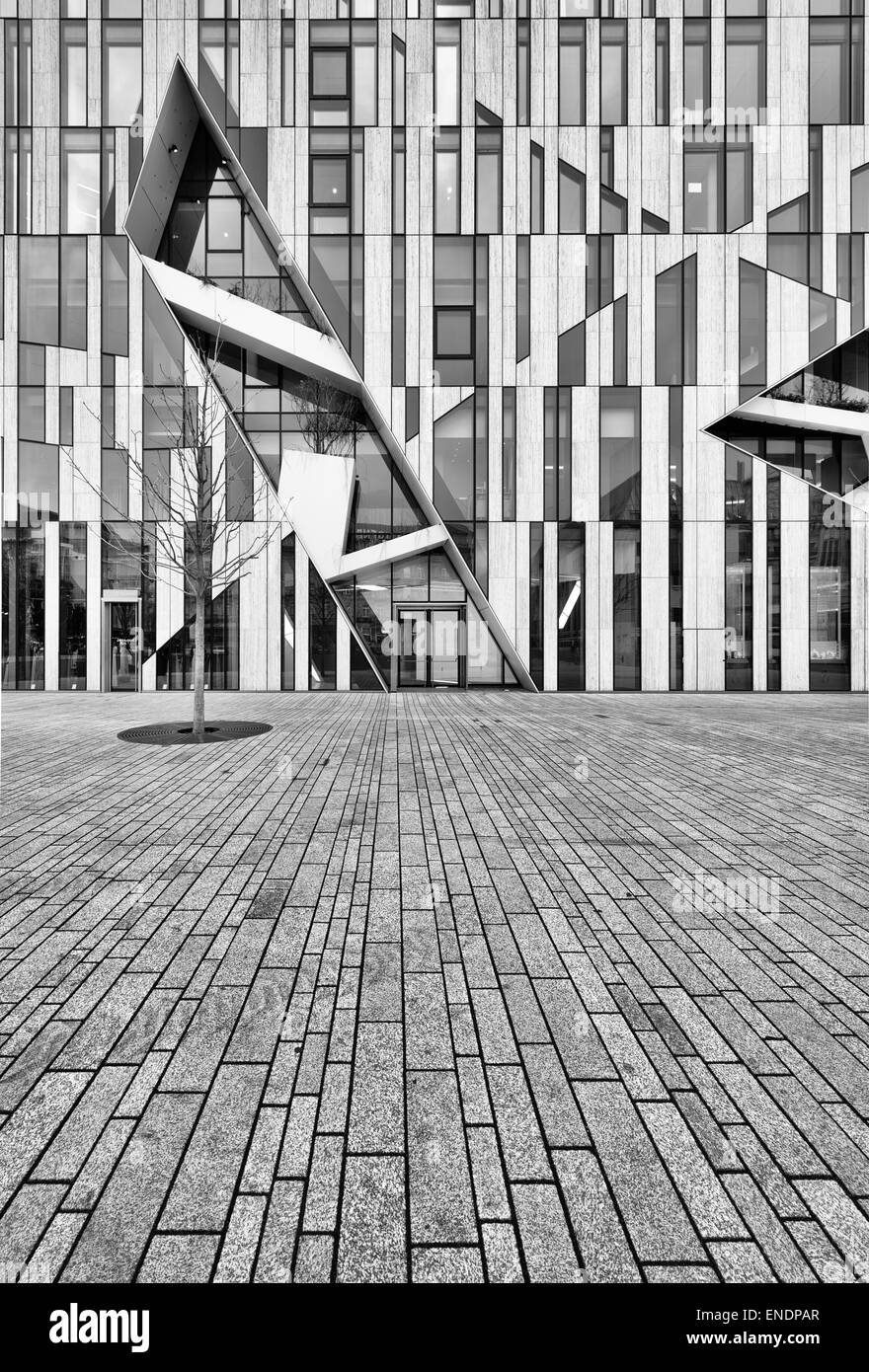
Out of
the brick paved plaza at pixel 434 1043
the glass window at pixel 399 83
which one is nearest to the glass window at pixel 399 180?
the glass window at pixel 399 83

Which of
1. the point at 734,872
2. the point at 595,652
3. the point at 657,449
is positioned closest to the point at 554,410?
the point at 657,449

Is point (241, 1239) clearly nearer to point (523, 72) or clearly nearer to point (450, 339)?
point (450, 339)

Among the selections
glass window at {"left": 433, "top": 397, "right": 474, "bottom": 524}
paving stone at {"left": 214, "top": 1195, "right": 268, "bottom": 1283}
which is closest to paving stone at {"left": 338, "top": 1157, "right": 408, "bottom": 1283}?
paving stone at {"left": 214, "top": 1195, "right": 268, "bottom": 1283}

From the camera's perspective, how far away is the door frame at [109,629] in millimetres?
21984

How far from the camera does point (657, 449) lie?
21203 millimetres

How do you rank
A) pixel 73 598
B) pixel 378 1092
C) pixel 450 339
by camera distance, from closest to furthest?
1. pixel 378 1092
2. pixel 450 339
3. pixel 73 598

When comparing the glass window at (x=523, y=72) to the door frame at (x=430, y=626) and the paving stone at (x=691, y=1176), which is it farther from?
the paving stone at (x=691, y=1176)

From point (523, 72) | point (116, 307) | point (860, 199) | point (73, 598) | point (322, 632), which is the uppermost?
point (523, 72)

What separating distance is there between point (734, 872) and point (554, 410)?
18.6 metres

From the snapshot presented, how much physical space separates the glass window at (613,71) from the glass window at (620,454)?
308 inches

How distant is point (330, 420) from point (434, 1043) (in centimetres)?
2136

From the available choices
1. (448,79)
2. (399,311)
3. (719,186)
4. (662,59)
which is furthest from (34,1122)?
(662,59)

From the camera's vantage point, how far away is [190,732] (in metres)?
12.0

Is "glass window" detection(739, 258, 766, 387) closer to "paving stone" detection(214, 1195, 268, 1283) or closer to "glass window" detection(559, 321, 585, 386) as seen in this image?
"glass window" detection(559, 321, 585, 386)
